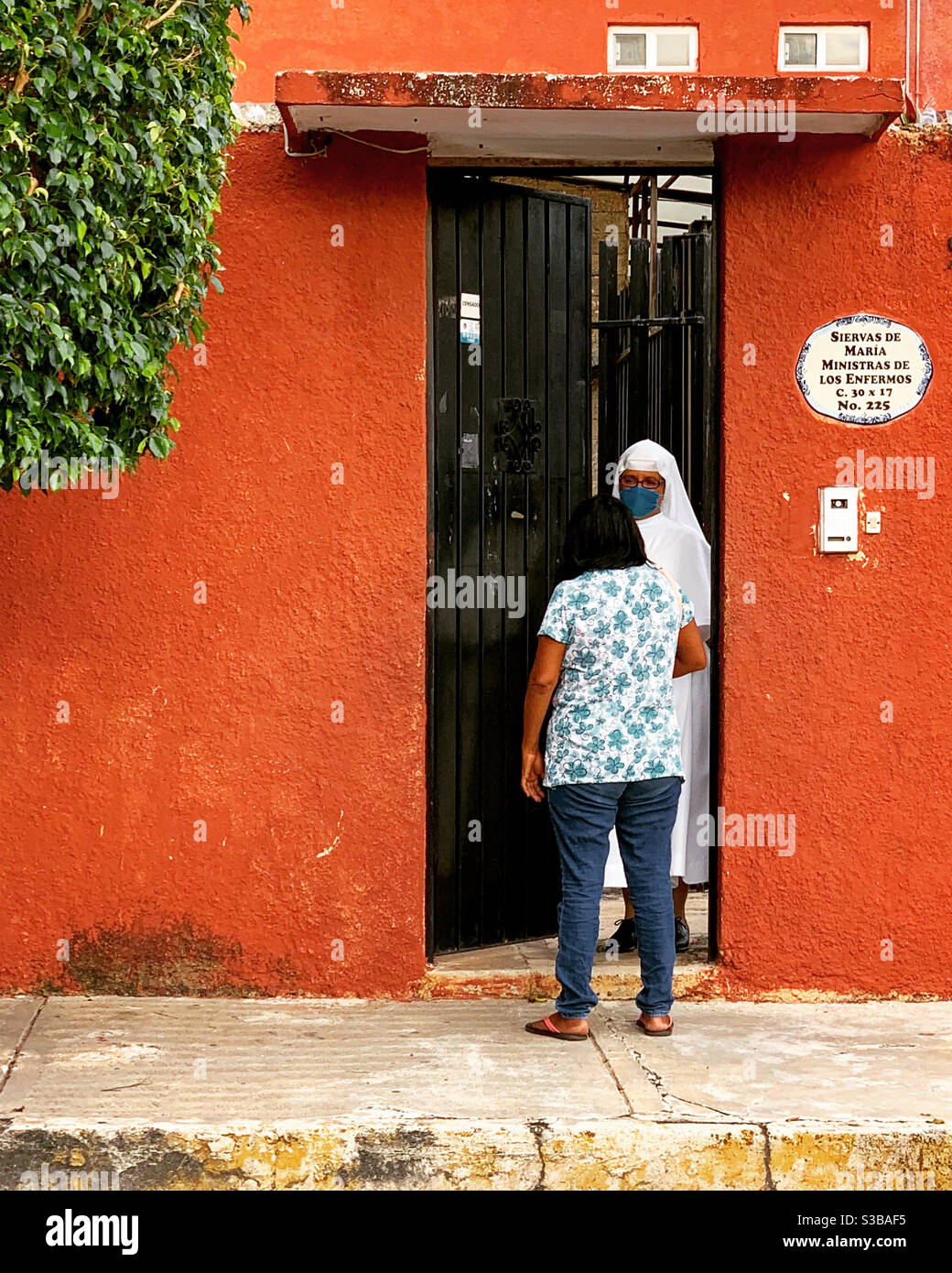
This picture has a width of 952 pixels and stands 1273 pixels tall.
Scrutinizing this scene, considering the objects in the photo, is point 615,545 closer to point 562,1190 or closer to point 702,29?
point 562,1190

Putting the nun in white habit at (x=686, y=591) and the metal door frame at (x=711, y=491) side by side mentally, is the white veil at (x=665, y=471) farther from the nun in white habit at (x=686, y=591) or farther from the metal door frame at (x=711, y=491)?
the metal door frame at (x=711, y=491)

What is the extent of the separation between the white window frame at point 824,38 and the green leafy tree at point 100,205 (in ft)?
12.8

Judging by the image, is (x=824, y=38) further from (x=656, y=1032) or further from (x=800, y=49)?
(x=656, y=1032)

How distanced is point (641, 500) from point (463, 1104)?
2.38m

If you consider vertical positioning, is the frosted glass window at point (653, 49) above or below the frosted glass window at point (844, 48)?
above

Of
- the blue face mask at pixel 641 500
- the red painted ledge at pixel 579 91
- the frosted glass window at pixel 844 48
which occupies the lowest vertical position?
the blue face mask at pixel 641 500

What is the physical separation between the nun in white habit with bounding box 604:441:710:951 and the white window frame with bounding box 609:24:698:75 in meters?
3.02

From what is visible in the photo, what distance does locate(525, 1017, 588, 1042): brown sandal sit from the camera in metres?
4.86

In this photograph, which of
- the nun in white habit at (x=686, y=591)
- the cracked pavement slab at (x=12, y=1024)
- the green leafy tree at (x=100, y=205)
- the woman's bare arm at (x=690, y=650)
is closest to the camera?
the green leafy tree at (x=100, y=205)

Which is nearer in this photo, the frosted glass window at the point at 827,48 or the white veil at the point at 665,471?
the white veil at the point at 665,471

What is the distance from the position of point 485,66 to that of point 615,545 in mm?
3828

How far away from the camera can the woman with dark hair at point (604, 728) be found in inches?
186

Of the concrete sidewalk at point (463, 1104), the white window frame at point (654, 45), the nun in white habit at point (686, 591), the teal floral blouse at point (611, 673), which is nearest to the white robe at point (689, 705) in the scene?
the nun in white habit at point (686, 591)

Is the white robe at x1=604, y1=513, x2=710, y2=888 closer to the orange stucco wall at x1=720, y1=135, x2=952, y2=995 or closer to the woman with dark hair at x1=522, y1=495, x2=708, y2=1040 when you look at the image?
the orange stucco wall at x1=720, y1=135, x2=952, y2=995
